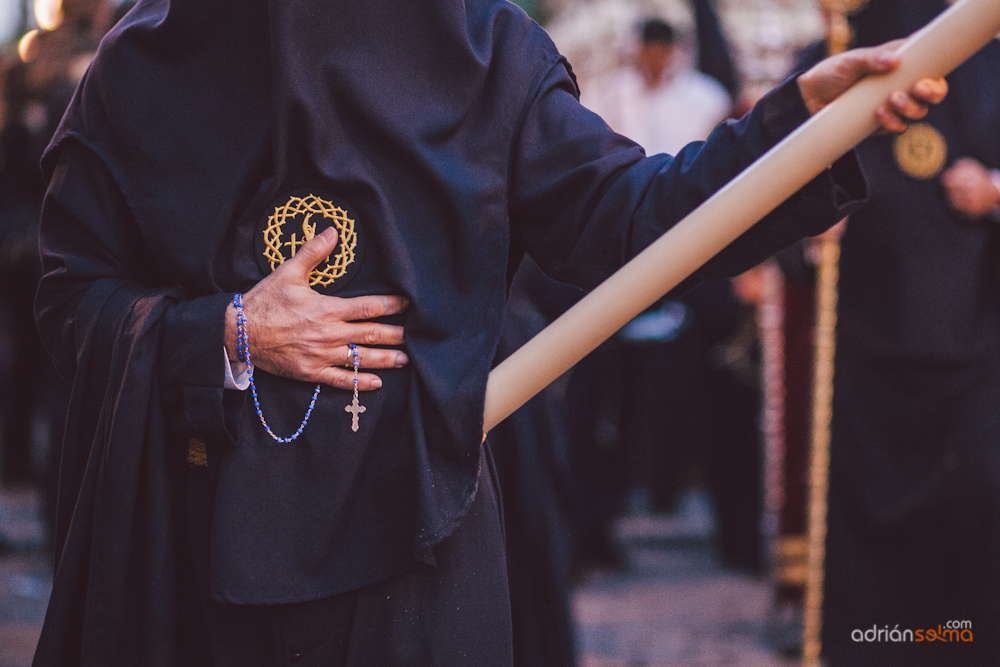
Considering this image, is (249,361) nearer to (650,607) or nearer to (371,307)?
(371,307)

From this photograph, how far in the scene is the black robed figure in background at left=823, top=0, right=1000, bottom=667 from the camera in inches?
138

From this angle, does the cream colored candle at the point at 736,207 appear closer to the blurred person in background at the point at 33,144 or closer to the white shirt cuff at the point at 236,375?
the white shirt cuff at the point at 236,375

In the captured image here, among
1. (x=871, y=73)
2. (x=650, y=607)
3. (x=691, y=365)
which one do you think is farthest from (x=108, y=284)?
(x=691, y=365)

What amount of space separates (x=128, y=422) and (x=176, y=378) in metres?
0.11

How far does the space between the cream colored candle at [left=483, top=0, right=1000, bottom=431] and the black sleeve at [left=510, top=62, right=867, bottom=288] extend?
7cm

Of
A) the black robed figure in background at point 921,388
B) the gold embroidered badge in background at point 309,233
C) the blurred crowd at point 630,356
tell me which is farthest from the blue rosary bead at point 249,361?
the blurred crowd at point 630,356

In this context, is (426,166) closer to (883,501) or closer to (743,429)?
(883,501)

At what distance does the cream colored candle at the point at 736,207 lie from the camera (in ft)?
4.99

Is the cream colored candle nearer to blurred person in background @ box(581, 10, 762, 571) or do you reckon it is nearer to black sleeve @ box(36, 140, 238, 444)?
black sleeve @ box(36, 140, 238, 444)

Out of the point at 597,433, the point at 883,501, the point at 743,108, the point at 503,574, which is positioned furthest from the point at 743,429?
the point at 503,574

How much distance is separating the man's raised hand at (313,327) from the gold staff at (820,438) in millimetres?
2393

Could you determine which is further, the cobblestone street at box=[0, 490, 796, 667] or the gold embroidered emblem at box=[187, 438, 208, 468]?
the cobblestone street at box=[0, 490, 796, 667]

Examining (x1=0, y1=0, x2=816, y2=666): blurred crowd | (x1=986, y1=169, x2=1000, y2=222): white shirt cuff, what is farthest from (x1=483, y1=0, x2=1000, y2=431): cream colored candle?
(x1=0, y1=0, x2=816, y2=666): blurred crowd

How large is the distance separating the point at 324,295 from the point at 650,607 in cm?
355
